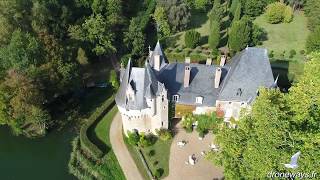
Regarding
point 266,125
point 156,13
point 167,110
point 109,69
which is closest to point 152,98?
point 167,110

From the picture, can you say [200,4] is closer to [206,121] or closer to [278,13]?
[278,13]

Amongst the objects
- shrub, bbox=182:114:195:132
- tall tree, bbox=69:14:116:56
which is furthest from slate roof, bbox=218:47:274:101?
tall tree, bbox=69:14:116:56

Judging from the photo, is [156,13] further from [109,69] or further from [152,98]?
[152,98]

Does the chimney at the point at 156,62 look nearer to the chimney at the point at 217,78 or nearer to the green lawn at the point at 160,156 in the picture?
the chimney at the point at 217,78

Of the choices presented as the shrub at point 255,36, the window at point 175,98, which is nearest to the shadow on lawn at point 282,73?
the shrub at point 255,36

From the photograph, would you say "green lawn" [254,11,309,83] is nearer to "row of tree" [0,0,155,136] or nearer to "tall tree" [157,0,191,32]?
"tall tree" [157,0,191,32]

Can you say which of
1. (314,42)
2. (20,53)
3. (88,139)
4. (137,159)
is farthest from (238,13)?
(20,53)
